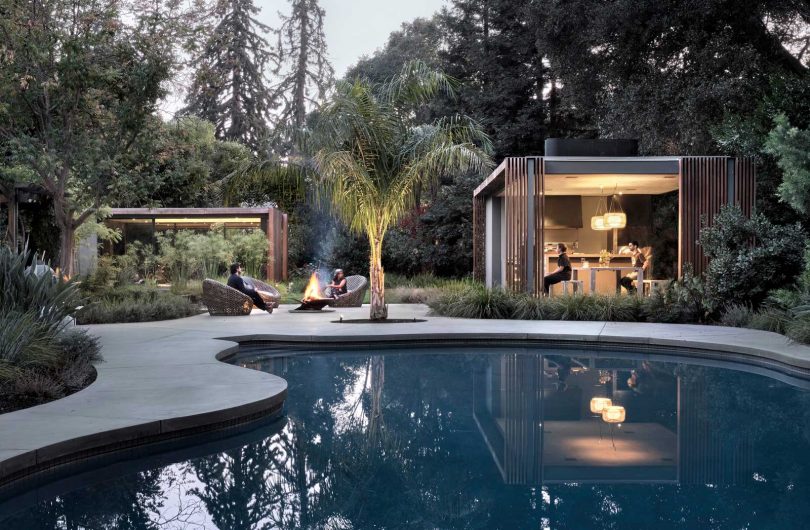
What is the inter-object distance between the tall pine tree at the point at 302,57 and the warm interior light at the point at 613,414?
30409 mm

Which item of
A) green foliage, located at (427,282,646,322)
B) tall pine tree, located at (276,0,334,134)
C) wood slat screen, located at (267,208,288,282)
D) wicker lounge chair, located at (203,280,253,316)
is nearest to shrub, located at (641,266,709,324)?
green foliage, located at (427,282,646,322)

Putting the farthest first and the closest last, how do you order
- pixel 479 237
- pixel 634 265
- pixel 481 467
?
pixel 479 237 → pixel 634 265 → pixel 481 467

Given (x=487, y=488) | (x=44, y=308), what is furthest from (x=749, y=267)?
(x=44, y=308)

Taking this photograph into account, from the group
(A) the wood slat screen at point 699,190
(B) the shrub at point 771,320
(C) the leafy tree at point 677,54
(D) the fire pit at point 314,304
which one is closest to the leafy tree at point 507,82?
(C) the leafy tree at point 677,54

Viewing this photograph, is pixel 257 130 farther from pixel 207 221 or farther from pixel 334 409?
pixel 334 409

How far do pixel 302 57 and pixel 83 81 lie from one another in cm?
2505

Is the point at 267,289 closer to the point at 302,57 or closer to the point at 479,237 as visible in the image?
the point at 479,237

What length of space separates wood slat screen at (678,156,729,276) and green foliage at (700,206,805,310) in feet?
3.82

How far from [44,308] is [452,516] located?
17.1ft

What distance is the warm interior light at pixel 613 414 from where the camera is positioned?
210 inches

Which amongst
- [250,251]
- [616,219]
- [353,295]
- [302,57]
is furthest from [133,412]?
[302,57]

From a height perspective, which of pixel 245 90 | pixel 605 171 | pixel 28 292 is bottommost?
pixel 28 292

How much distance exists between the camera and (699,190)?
13.1 meters

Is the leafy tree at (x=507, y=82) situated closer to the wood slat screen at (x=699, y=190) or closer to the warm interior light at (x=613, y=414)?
the wood slat screen at (x=699, y=190)
